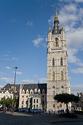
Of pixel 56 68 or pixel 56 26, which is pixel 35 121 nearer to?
pixel 56 68

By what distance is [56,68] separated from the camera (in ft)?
364

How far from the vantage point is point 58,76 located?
109750 mm

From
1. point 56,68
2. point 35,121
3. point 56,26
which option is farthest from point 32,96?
point 35,121

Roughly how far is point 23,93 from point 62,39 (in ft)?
116

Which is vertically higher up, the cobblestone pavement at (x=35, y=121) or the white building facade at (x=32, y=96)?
the white building facade at (x=32, y=96)

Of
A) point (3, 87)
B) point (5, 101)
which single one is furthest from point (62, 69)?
point (3, 87)

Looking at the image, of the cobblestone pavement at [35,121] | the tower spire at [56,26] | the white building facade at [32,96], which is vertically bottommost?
the cobblestone pavement at [35,121]

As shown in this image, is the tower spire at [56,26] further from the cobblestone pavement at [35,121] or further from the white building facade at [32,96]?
the cobblestone pavement at [35,121]

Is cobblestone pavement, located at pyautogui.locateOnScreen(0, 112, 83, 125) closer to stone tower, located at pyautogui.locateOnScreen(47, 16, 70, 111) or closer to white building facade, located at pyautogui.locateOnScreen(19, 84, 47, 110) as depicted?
stone tower, located at pyautogui.locateOnScreen(47, 16, 70, 111)

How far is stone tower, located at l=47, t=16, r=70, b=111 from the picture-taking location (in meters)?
108

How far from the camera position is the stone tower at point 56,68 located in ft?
353

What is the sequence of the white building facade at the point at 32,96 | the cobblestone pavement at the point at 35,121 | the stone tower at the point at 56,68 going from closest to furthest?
1. the cobblestone pavement at the point at 35,121
2. the stone tower at the point at 56,68
3. the white building facade at the point at 32,96

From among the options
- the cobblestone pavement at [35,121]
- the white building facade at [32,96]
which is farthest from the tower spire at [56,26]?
the cobblestone pavement at [35,121]

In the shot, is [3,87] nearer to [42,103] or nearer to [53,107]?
[42,103]
